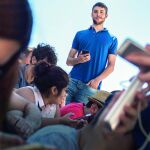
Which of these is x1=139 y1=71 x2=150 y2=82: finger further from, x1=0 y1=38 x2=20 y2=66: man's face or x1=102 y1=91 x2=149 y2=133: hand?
x1=0 y1=38 x2=20 y2=66: man's face

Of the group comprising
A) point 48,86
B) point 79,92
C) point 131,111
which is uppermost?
point 131,111

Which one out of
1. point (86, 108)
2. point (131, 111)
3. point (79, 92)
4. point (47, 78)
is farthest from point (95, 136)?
point (79, 92)

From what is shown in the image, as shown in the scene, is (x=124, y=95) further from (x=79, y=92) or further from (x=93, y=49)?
(x=93, y=49)

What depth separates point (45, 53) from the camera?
456cm

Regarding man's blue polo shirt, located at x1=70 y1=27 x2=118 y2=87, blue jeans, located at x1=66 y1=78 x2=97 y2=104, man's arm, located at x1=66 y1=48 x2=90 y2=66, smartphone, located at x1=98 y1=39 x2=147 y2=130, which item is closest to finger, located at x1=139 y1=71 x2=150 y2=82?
smartphone, located at x1=98 y1=39 x2=147 y2=130

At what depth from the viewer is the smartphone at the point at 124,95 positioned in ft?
4.68

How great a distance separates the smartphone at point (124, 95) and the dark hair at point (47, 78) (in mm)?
2324

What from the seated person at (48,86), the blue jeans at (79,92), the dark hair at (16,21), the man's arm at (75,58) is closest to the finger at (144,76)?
the dark hair at (16,21)

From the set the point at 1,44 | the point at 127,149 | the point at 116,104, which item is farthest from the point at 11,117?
the point at 1,44

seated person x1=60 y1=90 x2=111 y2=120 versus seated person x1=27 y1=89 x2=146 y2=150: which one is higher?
seated person x1=27 y1=89 x2=146 y2=150

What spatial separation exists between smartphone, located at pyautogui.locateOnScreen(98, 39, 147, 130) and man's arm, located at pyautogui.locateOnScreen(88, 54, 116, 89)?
3.53 metres

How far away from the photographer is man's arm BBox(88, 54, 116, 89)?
5.01 meters

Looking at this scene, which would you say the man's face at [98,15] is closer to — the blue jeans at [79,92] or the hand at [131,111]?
the blue jeans at [79,92]

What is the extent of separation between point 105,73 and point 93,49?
0.31m
